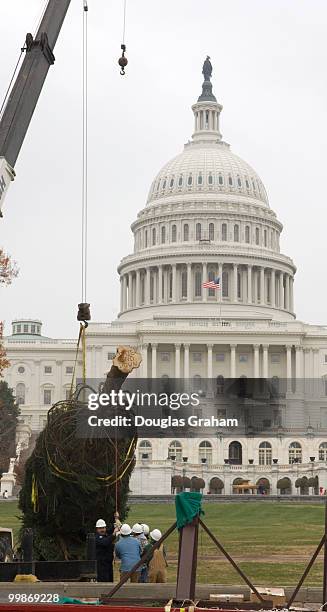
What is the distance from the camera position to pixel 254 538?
45469 millimetres

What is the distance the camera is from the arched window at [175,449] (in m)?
132

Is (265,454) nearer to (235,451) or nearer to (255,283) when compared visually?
(235,451)

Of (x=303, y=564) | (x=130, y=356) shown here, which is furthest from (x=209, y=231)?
(x=130, y=356)

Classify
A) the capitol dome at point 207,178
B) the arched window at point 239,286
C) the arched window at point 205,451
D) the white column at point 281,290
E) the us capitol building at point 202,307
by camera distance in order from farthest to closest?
the capitol dome at point 207,178, the white column at point 281,290, the arched window at point 239,286, the us capitol building at point 202,307, the arched window at point 205,451

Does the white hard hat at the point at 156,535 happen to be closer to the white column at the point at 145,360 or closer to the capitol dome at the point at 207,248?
the white column at the point at 145,360

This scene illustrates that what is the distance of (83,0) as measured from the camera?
88.5 ft

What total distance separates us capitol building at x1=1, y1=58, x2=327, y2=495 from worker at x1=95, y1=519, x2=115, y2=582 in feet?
352

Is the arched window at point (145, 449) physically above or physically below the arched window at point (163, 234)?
below

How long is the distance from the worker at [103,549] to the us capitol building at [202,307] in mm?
107348

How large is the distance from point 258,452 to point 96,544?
11250cm

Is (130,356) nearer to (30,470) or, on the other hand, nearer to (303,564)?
(30,470)

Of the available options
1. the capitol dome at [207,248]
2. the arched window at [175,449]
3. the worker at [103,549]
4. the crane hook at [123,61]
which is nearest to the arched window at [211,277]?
the capitol dome at [207,248]

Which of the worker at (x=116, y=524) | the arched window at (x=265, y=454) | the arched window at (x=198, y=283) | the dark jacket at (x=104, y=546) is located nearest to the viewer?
the dark jacket at (x=104, y=546)

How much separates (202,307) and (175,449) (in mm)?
35530
